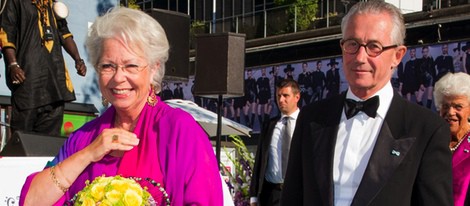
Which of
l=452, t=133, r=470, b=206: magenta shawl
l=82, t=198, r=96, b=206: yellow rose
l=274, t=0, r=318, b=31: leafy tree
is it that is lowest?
l=452, t=133, r=470, b=206: magenta shawl

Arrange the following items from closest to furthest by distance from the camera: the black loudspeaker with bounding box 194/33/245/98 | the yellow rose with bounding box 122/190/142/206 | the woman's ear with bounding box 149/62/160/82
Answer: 1. the yellow rose with bounding box 122/190/142/206
2. the woman's ear with bounding box 149/62/160/82
3. the black loudspeaker with bounding box 194/33/245/98

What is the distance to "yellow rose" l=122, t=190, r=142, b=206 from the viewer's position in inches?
99.1

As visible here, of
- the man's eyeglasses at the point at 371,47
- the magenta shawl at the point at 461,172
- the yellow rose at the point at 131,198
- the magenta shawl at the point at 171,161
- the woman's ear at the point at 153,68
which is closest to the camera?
the yellow rose at the point at 131,198

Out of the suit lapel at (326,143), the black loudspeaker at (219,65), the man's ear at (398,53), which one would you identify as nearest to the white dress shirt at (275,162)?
the black loudspeaker at (219,65)

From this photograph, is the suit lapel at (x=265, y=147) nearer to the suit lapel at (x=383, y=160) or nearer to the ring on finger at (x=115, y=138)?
the suit lapel at (x=383, y=160)

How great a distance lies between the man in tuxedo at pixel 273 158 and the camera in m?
9.11

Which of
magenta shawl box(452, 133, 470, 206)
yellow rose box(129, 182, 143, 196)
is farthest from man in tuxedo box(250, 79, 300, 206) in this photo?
yellow rose box(129, 182, 143, 196)

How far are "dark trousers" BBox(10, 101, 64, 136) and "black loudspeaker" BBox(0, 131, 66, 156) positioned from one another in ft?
2.30

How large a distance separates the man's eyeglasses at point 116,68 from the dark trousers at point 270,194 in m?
6.40

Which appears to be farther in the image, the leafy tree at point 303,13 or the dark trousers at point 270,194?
the leafy tree at point 303,13

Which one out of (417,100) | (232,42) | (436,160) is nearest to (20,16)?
(436,160)

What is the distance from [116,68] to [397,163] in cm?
118

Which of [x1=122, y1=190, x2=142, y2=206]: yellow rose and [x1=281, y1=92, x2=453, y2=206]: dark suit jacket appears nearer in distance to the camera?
[x1=122, y1=190, x2=142, y2=206]: yellow rose

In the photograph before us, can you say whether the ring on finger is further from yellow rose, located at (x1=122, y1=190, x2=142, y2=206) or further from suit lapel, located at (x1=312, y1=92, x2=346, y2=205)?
suit lapel, located at (x1=312, y1=92, x2=346, y2=205)
